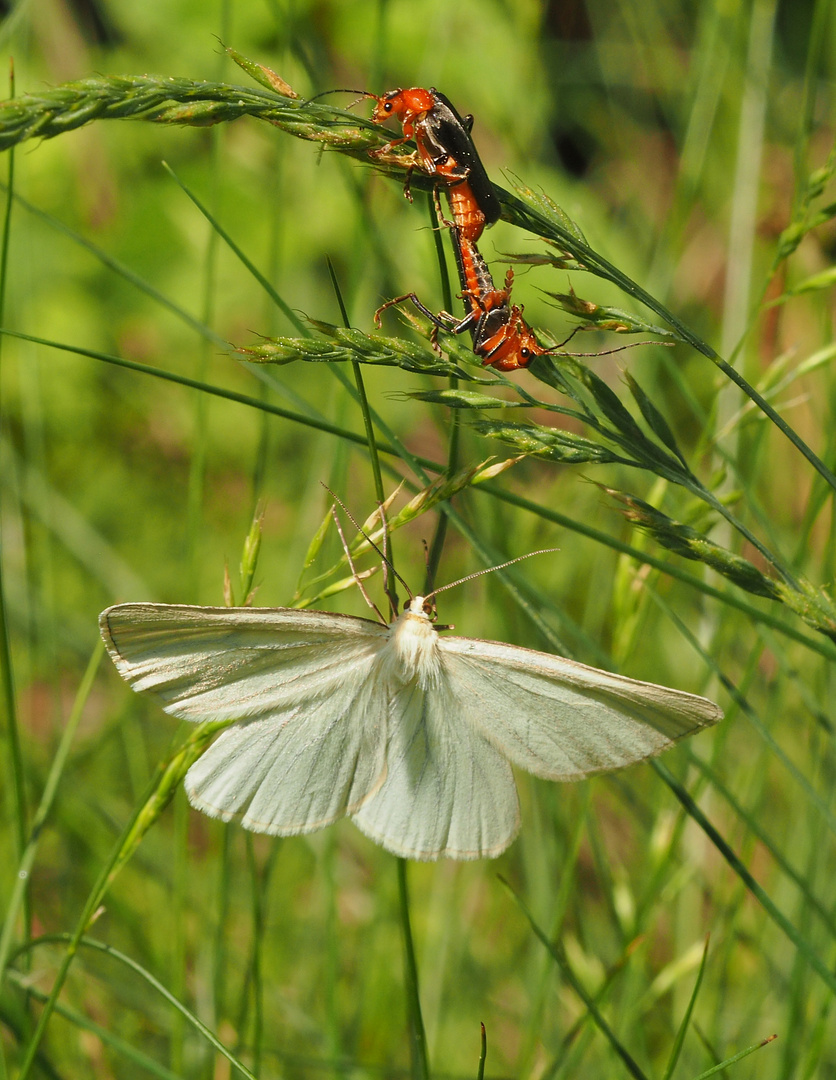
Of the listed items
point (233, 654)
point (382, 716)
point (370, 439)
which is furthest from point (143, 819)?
point (370, 439)

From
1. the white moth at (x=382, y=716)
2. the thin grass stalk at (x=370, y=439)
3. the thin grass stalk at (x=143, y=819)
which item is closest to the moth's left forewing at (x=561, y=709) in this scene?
the white moth at (x=382, y=716)

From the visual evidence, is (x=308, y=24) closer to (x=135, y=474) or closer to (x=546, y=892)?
(x=135, y=474)

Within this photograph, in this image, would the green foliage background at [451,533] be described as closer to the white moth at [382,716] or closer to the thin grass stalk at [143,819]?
the thin grass stalk at [143,819]

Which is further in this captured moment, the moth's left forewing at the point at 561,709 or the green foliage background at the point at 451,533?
the green foliage background at the point at 451,533

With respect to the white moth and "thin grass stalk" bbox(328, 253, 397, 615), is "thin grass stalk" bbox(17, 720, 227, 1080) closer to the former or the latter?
the white moth

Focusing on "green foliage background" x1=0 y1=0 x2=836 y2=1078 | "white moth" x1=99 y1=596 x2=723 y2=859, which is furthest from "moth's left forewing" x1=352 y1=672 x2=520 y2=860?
"green foliage background" x1=0 y1=0 x2=836 y2=1078

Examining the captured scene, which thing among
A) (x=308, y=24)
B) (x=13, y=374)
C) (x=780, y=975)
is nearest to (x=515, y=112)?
(x=308, y=24)
